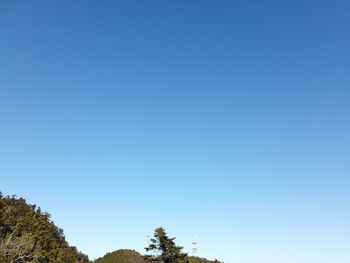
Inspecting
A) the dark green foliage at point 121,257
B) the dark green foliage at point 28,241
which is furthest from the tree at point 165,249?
the dark green foliage at point 121,257

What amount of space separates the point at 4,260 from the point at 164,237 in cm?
1845

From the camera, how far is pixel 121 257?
101 meters

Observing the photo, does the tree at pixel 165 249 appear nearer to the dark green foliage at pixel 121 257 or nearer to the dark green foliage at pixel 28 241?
the dark green foliage at pixel 28 241

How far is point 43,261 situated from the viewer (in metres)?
32.8

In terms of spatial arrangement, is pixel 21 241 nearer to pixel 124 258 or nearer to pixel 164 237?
pixel 164 237

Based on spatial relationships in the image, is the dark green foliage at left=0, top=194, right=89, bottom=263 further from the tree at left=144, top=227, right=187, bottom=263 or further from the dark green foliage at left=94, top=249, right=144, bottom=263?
the dark green foliage at left=94, top=249, right=144, bottom=263

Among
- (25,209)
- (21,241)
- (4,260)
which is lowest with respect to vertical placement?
(4,260)

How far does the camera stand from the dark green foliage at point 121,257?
98.8m

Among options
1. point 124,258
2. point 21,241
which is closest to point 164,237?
point 21,241

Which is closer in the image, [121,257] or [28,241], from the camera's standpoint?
[28,241]

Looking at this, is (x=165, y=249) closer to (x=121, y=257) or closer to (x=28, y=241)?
(x=28, y=241)

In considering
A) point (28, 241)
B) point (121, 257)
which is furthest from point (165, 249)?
point (121, 257)

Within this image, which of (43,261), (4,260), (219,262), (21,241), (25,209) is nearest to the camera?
(4,260)

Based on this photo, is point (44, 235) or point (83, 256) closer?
point (44, 235)
